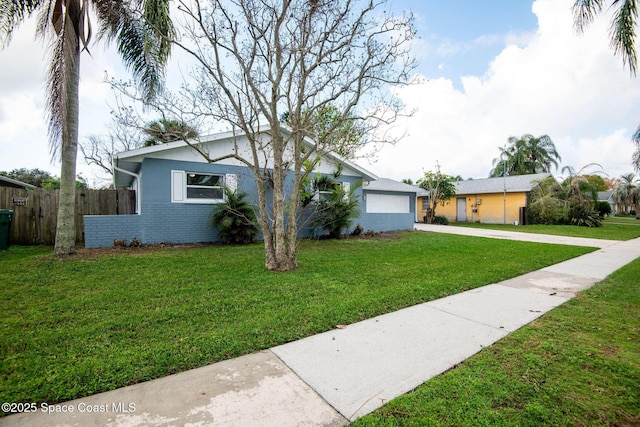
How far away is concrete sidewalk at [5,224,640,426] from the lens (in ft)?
6.36

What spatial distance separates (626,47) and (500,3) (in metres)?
4.06

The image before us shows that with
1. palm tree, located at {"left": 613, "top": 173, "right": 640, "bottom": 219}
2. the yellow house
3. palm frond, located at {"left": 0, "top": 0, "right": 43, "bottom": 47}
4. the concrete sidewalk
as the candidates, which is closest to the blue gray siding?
palm frond, located at {"left": 0, "top": 0, "right": 43, "bottom": 47}

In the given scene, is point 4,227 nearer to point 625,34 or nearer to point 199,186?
point 199,186

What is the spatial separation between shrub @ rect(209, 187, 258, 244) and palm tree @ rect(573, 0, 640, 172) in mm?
9608

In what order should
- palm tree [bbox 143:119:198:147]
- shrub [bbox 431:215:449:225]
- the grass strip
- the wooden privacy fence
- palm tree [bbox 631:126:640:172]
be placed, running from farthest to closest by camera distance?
1. shrub [bbox 431:215:449:225]
2. the grass strip
3. palm tree [bbox 631:126:640:172]
4. the wooden privacy fence
5. palm tree [bbox 143:119:198:147]

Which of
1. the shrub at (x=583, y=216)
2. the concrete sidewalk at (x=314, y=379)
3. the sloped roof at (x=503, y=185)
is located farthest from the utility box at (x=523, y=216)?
the concrete sidewalk at (x=314, y=379)

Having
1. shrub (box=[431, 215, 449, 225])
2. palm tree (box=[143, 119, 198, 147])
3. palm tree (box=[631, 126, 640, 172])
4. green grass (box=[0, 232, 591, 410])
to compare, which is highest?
palm tree (box=[631, 126, 640, 172])

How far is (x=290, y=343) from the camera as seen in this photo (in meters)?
2.99

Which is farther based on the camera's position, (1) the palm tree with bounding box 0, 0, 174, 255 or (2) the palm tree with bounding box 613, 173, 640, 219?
(2) the palm tree with bounding box 613, 173, 640, 219

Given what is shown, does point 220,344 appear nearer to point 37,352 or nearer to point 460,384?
point 37,352

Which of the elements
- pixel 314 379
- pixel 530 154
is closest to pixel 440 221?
pixel 530 154

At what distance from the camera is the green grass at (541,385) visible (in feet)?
6.38

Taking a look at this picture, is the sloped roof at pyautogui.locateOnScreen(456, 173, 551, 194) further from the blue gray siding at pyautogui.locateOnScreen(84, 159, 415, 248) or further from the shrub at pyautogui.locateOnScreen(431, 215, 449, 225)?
the blue gray siding at pyautogui.locateOnScreen(84, 159, 415, 248)

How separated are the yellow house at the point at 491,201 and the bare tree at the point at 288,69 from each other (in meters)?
17.3
